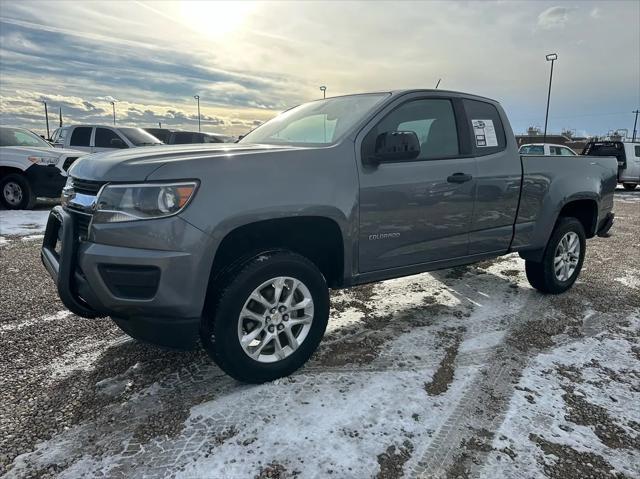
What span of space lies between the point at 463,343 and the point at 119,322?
8.00 feet

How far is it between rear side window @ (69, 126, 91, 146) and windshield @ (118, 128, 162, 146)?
973 millimetres

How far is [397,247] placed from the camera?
3.30m

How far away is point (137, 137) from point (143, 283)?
10.0 meters

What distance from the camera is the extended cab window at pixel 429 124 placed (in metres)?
3.40

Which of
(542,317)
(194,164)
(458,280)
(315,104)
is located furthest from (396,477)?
(458,280)

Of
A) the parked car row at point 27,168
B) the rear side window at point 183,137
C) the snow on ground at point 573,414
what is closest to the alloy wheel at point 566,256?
the snow on ground at point 573,414

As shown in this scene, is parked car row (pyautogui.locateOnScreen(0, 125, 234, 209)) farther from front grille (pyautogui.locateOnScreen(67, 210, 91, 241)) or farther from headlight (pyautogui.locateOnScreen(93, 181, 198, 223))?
headlight (pyautogui.locateOnScreen(93, 181, 198, 223))

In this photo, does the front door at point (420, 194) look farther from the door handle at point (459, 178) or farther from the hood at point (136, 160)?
the hood at point (136, 160)

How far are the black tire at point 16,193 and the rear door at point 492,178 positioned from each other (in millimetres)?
8769

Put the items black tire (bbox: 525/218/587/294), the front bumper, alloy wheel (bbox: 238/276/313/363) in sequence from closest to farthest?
the front bumper < alloy wheel (bbox: 238/276/313/363) < black tire (bbox: 525/218/587/294)

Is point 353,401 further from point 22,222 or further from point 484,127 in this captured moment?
point 22,222

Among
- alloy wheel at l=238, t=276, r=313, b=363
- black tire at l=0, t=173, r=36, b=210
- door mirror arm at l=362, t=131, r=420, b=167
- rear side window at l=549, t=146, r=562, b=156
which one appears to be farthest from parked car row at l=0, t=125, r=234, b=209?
rear side window at l=549, t=146, r=562, b=156

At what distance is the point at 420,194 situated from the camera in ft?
10.8

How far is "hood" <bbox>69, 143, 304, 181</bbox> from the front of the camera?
2426mm
